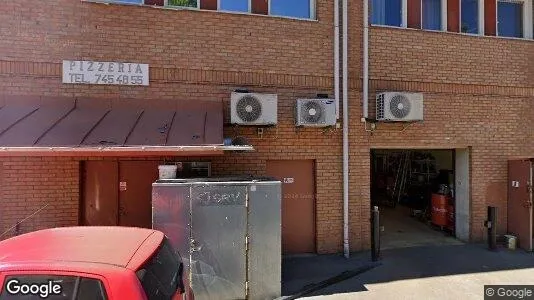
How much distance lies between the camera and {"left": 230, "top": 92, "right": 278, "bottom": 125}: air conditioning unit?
6.95 m

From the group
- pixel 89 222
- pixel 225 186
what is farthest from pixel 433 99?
pixel 89 222

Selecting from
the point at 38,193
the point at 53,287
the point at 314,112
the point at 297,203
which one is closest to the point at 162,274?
the point at 53,287

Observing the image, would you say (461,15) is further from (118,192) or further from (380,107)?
(118,192)

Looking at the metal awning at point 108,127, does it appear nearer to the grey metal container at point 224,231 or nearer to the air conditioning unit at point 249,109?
the air conditioning unit at point 249,109

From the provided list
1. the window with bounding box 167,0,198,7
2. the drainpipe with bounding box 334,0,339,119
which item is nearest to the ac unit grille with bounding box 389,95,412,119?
the drainpipe with bounding box 334,0,339,119

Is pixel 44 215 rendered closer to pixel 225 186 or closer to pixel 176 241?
pixel 176 241

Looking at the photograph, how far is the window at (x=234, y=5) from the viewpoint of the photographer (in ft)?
24.6

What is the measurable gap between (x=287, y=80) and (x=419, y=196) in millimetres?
7322

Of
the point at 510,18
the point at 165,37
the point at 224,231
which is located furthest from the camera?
the point at 510,18

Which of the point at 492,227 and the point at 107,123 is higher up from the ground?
the point at 107,123

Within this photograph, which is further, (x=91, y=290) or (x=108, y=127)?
(x=108, y=127)

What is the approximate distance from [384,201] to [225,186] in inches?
392

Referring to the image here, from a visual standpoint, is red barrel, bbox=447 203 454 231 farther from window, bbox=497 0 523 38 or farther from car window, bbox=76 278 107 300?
car window, bbox=76 278 107 300

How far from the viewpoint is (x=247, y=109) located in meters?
6.96
